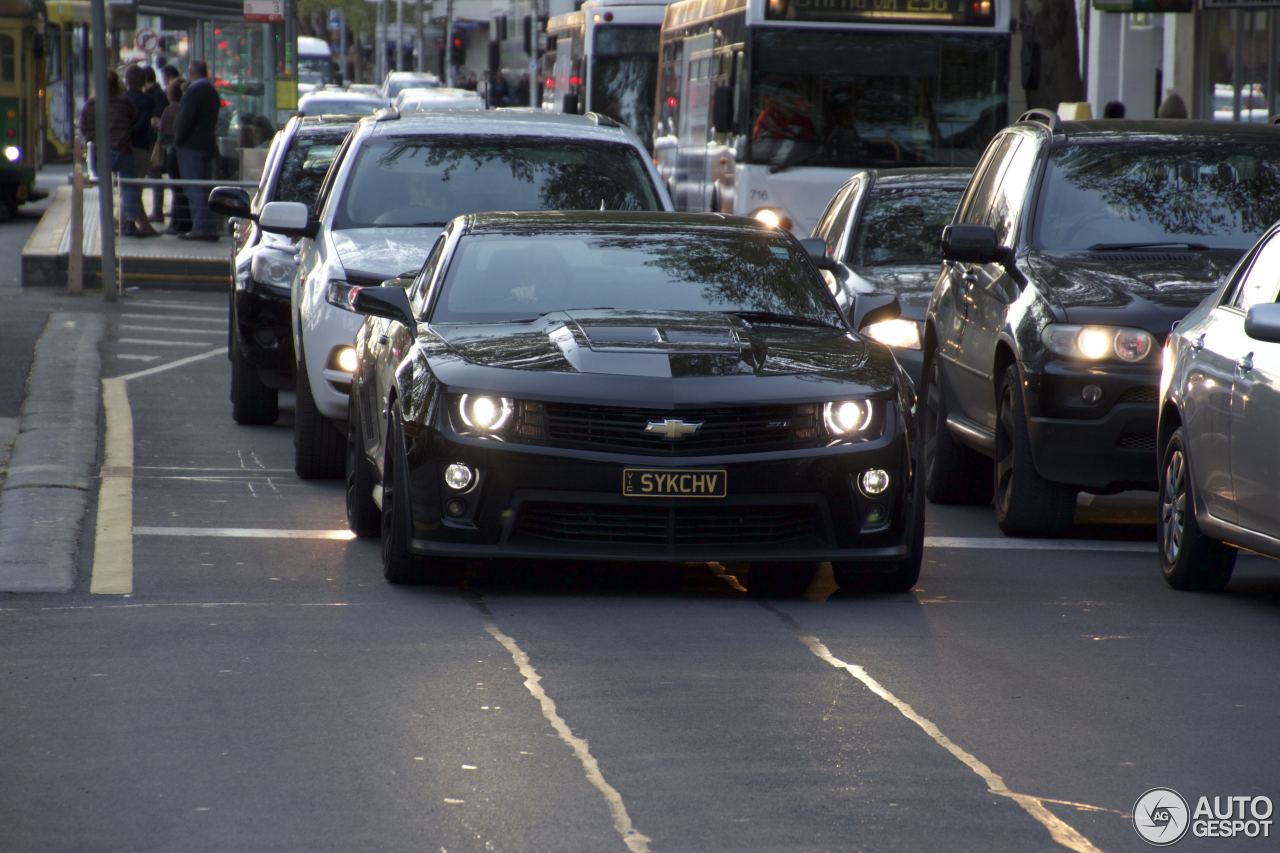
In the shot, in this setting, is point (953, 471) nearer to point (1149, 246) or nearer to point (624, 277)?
point (1149, 246)

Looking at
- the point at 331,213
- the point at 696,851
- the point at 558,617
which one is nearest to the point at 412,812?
the point at 696,851

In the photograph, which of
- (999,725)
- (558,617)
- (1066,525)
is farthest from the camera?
(1066,525)

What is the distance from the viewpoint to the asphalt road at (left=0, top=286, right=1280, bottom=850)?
5527 mm

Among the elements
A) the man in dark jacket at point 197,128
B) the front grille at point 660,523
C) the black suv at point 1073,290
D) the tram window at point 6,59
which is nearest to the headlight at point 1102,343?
the black suv at point 1073,290

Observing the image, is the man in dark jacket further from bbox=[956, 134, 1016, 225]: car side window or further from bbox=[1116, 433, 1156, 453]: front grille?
bbox=[1116, 433, 1156, 453]: front grille

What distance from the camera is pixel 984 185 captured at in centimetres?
1234

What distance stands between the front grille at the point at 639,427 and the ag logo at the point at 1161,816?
9.17ft

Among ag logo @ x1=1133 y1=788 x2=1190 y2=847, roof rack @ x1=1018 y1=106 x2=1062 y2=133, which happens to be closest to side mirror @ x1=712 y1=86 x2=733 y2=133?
roof rack @ x1=1018 y1=106 x2=1062 y2=133

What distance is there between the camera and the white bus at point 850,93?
69.3 feet

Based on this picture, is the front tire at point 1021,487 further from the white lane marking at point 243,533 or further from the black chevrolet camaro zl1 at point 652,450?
the white lane marking at point 243,533

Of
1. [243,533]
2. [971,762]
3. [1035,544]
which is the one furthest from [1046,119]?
[971,762]

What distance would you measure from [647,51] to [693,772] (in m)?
31.1

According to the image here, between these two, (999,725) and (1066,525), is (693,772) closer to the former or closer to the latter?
(999,725)

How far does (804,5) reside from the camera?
21.5 meters
